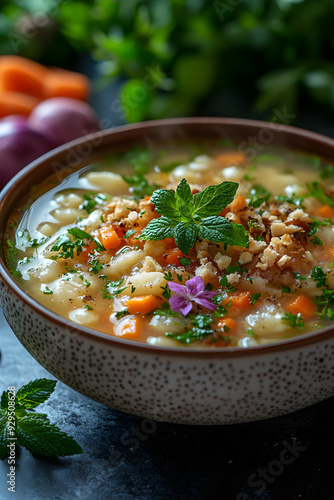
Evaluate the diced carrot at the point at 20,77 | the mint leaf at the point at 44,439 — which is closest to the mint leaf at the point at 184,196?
the mint leaf at the point at 44,439

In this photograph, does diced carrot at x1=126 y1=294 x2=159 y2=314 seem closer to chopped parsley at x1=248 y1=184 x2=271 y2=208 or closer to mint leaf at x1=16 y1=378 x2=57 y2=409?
mint leaf at x1=16 y1=378 x2=57 y2=409

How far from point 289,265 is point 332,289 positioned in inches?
7.0

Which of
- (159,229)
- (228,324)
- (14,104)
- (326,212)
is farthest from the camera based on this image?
(14,104)

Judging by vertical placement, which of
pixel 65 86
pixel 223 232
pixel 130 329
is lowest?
pixel 65 86

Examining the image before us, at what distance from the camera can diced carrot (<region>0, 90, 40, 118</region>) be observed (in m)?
4.73

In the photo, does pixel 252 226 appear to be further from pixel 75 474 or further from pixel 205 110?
pixel 205 110

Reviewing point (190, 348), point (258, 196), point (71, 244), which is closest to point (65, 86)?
point (258, 196)

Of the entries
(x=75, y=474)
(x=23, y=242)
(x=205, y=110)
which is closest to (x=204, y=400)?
(x=75, y=474)

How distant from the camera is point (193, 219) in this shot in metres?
2.41

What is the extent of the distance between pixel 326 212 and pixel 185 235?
2.54ft

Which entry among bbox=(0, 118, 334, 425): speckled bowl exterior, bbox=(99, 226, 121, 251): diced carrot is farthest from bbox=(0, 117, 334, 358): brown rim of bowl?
bbox=(99, 226, 121, 251): diced carrot

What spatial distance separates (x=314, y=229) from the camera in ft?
8.29

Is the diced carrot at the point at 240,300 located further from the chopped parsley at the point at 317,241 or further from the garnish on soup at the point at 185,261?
the chopped parsley at the point at 317,241

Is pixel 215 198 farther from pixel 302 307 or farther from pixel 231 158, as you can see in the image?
pixel 231 158
